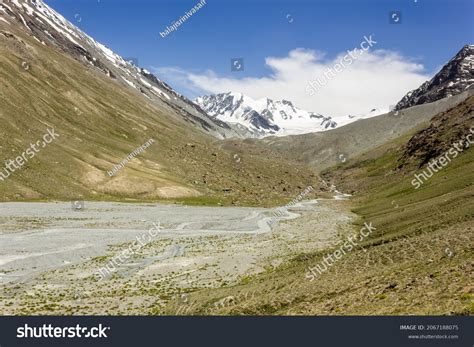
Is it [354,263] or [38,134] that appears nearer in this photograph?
[354,263]

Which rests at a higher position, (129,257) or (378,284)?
(129,257)

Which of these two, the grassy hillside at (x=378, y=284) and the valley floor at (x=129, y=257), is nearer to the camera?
the grassy hillside at (x=378, y=284)

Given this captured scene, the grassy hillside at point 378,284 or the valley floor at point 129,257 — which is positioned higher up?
the valley floor at point 129,257

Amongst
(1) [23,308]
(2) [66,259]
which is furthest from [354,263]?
(2) [66,259]

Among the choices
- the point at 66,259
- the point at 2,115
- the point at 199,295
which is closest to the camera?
the point at 199,295

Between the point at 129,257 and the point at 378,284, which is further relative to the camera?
the point at 129,257

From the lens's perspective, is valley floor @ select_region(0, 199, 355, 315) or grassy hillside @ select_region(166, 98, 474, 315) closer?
grassy hillside @ select_region(166, 98, 474, 315)

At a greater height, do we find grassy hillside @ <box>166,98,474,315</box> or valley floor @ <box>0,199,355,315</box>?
valley floor @ <box>0,199,355,315</box>
